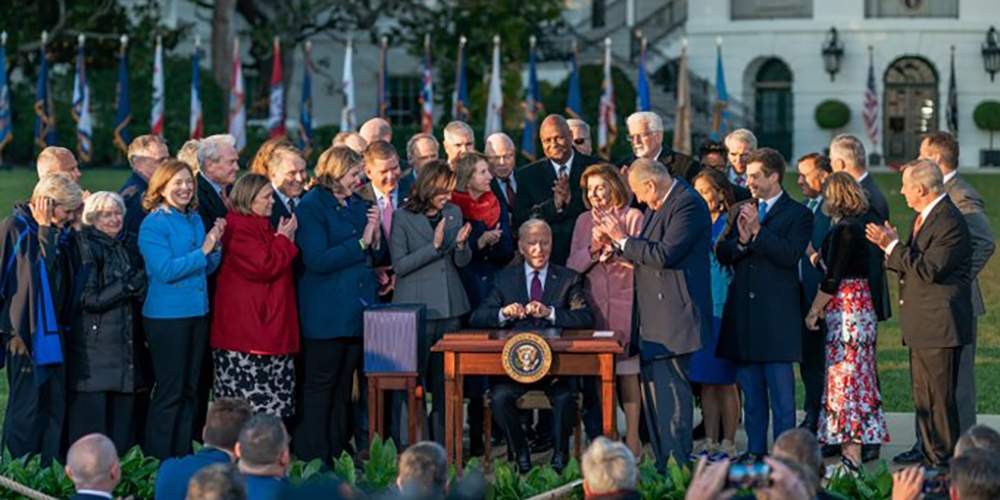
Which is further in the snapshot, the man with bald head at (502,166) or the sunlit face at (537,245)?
the man with bald head at (502,166)

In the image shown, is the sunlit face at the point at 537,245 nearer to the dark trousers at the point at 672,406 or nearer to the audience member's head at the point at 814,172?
the dark trousers at the point at 672,406

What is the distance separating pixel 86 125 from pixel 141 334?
27638 mm

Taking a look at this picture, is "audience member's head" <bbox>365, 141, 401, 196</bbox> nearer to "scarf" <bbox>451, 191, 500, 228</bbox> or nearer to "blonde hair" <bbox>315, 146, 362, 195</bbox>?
"blonde hair" <bbox>315, 146, 362, 195</bbox>

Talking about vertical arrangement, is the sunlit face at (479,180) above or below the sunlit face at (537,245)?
above

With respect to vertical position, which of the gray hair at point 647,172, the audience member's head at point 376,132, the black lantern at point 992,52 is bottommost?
the gray hair at point 647,172

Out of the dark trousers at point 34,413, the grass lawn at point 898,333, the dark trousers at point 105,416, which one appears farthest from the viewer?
the grass lawn at point 898,333

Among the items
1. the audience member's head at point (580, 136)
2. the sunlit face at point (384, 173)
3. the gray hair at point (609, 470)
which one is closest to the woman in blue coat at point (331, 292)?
the sunlit face at point (384, 173)

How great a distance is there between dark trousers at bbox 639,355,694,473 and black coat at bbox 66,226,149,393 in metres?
3.09

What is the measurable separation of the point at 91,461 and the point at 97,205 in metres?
3.48

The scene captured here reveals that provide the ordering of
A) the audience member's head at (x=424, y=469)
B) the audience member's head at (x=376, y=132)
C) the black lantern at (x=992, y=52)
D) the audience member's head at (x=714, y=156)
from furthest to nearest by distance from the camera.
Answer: the black lantern at (x=992, y=52)
the audience member's head at (x=714, y=156)
the audience member's head at (x=376, y=132)
the audience member's head at (x=424, y=469)

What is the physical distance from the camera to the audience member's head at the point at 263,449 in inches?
328

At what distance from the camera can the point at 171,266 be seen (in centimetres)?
1159

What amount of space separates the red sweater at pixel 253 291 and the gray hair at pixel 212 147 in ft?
1.98

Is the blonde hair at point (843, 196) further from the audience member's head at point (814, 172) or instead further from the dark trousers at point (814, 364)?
the dark trousers at point (814, 364)
